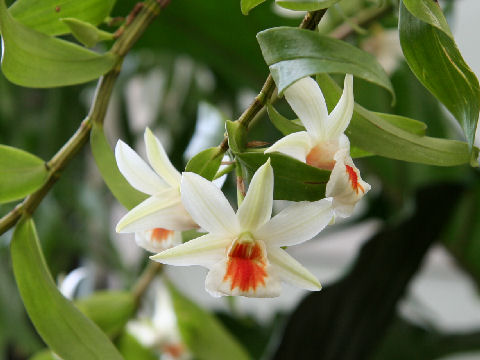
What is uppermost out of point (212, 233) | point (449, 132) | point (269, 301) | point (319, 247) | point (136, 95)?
point (212, 233)

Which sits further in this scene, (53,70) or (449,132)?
(449,132)

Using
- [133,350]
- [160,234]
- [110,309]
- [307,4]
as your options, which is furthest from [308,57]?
[133,350]

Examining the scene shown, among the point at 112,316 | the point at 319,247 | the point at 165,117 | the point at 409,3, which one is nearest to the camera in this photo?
the point at 409,3

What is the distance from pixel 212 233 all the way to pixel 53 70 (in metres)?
A: 0.13

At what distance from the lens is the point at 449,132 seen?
0.85 m

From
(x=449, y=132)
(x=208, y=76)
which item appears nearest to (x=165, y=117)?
(x=208, y=76)

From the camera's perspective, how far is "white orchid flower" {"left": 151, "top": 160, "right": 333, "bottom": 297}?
251 mm

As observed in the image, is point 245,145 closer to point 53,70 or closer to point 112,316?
point 53,70

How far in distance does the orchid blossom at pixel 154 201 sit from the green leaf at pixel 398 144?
0.29ft

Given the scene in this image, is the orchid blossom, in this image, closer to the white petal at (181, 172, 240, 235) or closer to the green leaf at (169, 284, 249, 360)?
the white petal at (181, 172, 240, 235)

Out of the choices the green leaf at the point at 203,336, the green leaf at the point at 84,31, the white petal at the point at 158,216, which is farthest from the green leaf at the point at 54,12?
the green leaf at the point at 203,336

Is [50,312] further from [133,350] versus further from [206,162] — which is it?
[133,350]

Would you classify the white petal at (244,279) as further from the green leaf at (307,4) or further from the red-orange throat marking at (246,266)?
the green leaf at (307,4)

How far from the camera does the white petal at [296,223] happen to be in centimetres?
26
